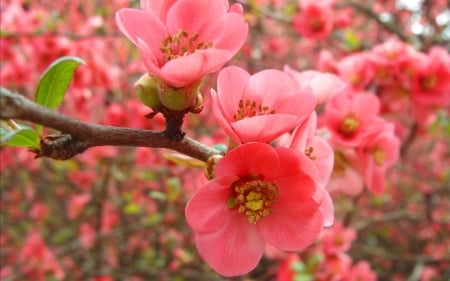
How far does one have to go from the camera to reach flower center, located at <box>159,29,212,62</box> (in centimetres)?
71

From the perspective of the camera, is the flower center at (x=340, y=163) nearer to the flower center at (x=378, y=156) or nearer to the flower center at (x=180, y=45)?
the flower center at (x=378, y=156)

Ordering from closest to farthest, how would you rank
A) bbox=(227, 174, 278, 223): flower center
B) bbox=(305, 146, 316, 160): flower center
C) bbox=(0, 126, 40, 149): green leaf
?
bbox=(0, 126, 40, 149): green leaf, bbox=(227, 174, 278, 223): flower center, bbox=(305, 146, 316, 160): flower center

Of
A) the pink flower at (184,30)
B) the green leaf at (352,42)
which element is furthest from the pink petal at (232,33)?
the green leaf at (352,42)

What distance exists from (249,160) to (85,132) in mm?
223

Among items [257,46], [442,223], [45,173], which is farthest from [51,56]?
[442,223]

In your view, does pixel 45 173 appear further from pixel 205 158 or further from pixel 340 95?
pixel 205 158

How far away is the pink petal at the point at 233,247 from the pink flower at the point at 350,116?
1.54ft

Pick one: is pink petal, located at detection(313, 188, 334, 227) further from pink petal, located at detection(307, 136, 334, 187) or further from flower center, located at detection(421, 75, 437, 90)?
flower center, located at detection(421, 75, 437, 90)

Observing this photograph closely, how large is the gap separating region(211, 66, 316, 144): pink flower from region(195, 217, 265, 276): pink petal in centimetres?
14

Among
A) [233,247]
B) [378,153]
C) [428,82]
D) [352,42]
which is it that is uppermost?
[233,247]

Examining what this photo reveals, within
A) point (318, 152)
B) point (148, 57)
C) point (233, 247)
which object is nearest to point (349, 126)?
point (318, 152)

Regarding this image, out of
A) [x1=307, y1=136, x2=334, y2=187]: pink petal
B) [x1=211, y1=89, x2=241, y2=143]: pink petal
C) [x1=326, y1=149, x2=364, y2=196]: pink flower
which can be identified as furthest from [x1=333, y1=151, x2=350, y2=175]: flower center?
[x1=211, y1=89, x2=241, y2=143]: pink petal

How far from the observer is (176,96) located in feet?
2.20

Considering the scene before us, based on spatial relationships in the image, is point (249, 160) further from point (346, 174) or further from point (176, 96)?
point (346, 174)
